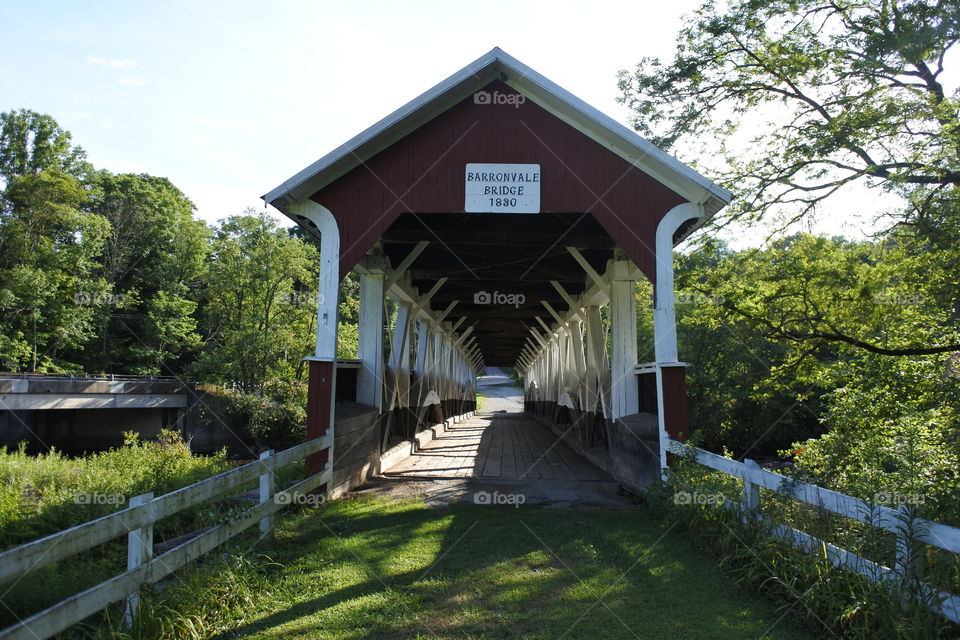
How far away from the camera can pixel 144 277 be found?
3834 cm

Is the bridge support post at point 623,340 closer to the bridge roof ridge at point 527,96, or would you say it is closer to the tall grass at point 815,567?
the bridge roof ridge at point 527,96

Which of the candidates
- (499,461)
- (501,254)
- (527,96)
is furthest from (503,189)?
(499,461)

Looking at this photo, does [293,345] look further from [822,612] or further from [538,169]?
[822,612]

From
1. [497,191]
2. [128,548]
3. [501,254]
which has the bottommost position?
[128,548]

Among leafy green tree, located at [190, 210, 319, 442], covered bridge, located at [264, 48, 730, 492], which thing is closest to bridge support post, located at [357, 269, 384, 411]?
covered bridge, located at [264, 48, 730, 492]

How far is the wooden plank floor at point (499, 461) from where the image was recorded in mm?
9131

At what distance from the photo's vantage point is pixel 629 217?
7.39 meters

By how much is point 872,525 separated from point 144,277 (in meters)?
41.5

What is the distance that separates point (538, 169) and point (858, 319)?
550 centimetres

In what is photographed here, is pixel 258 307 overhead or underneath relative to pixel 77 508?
overhead

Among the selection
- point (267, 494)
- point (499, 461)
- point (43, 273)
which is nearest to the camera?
point (267, 494)

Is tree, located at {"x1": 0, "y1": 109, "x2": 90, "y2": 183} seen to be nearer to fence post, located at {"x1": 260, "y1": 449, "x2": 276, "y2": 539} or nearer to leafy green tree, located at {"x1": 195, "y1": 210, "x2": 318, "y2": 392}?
leafy green tree, located at {"x1": 195, "y1": 210, "x2": 318, "y2": 392}

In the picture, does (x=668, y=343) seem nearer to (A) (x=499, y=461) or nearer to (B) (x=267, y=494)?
(B) (x=267, y=494)

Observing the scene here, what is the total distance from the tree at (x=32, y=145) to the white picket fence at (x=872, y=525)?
126 ft
